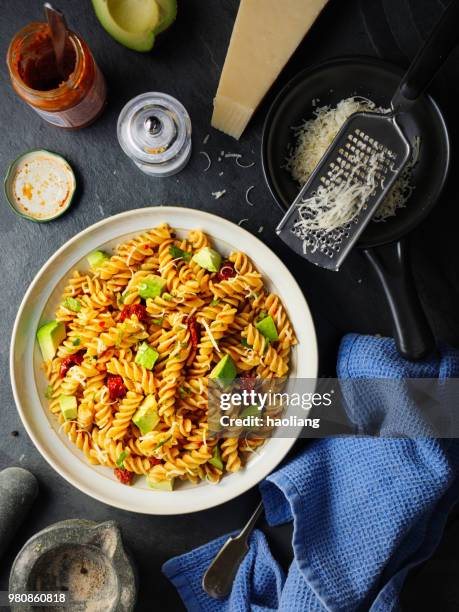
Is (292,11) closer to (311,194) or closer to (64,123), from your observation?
(311,194)

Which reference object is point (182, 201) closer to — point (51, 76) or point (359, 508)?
point (51, 76)

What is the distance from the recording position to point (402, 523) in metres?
2.01

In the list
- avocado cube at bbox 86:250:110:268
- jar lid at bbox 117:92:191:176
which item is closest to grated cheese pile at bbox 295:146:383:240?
jar lid at bbox 117:92:191:176

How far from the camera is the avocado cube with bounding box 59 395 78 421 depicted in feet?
6.91

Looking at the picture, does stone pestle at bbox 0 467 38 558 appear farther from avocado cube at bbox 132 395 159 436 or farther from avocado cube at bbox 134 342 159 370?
avocado cube at bbox 134 342 159 370

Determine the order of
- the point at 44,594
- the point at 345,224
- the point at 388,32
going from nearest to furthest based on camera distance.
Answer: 1. the point at 345,224
2. the point at 44,594
3. the point at 388,32

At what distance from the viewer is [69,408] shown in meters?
2.11

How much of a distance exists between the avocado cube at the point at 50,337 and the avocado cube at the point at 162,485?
559 mm

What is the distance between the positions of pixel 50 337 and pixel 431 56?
1.47 metres

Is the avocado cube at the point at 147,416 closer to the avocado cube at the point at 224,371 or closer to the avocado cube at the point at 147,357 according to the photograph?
the avocado cube at the point at 147,357

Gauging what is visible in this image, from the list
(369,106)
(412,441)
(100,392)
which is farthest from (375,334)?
(100,392)

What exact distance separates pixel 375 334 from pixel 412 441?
41cm

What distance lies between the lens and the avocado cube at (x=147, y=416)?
2.05m

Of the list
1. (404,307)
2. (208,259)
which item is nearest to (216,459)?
(208,259)
